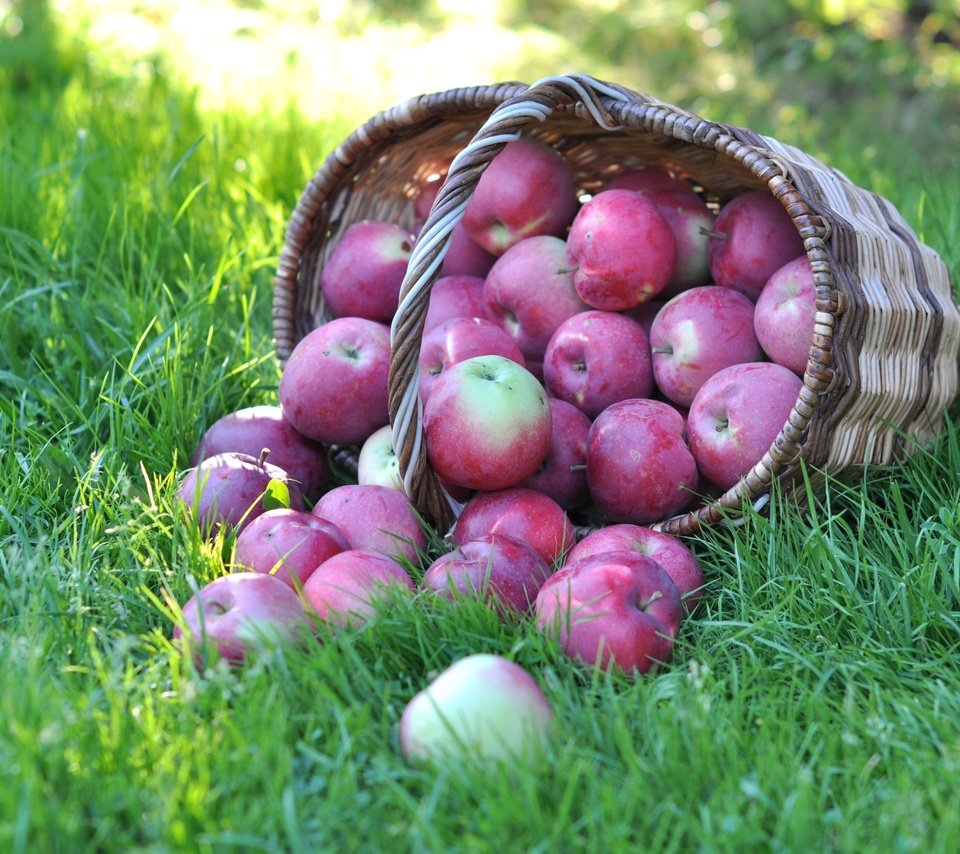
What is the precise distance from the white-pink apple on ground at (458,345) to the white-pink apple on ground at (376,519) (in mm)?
276

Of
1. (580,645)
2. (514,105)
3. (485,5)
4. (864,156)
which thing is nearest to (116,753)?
(580,645)

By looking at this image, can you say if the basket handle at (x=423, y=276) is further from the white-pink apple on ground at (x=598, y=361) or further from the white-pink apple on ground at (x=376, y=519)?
the white-pink apple on ground at (x=598, y=361)

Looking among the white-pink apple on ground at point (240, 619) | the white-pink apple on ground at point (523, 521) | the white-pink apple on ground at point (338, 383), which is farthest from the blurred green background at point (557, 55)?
the white-pink apple on ground at point (240, 619)

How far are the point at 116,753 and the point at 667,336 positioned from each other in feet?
4.74

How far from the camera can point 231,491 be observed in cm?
214

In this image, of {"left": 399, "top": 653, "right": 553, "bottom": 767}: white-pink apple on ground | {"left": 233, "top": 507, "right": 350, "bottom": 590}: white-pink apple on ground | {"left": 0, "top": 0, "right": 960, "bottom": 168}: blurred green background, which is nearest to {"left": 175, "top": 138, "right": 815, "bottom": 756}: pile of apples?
{"left": 233, "top": 507, "right": 350, "bottom": 590}: white-pink apple on ground

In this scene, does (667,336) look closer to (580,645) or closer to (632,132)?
(632,132)

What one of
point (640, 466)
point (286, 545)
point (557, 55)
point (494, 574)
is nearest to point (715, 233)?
point (640, 466)

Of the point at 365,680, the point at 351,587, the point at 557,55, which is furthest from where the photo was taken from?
the point at 557,55

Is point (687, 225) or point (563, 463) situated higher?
point (687, 225)

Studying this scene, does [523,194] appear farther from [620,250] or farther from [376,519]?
[376,519]

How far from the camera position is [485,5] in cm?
845

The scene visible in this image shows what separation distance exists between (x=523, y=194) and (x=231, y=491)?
1010mm

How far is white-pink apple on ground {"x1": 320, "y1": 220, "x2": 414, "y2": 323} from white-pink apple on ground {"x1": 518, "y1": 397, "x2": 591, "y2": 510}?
1.91 ft
